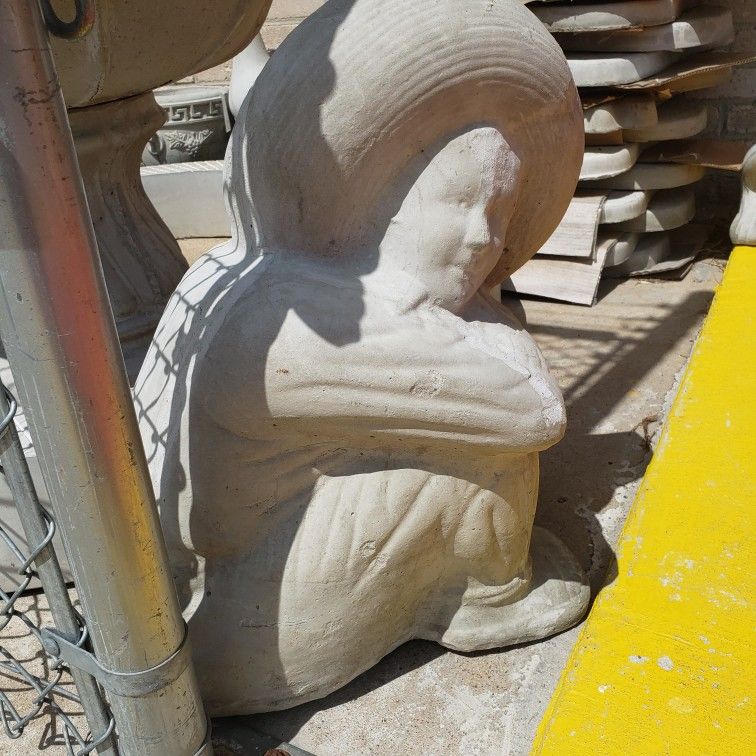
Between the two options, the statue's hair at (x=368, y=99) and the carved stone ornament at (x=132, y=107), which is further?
the carved stone ornament at (x=132, y=107)

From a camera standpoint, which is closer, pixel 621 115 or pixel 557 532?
pixel 557 532

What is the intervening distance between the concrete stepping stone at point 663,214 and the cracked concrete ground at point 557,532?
266 millimetres

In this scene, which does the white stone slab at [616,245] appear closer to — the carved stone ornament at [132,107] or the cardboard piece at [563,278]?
the cardboard piece at [563,278]

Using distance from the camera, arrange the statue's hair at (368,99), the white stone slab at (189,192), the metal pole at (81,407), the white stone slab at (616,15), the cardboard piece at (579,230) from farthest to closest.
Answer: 1. the white stone slab at (189,192)
2. the cardboard piece at (579,230)
3. the white stone slab at (616,15)
4. the statue's hair at (368,99)
5. the metal pole at (81,407)

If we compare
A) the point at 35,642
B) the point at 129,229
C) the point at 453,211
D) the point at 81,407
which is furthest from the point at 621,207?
the point at 81,407

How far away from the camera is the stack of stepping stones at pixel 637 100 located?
3.47m

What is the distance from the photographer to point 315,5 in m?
4.96

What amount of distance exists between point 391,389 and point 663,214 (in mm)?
2746

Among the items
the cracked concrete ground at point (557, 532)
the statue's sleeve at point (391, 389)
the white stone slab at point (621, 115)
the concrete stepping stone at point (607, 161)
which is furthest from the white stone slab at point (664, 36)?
the statue's sleeve at point (391, 389)

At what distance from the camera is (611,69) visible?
11.4 feet

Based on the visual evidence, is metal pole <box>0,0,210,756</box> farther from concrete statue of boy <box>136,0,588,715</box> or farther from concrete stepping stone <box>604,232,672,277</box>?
concrete stepping stone <box>604,232,672,277</box>

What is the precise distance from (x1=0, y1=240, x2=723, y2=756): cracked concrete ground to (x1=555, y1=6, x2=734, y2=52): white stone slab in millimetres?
995

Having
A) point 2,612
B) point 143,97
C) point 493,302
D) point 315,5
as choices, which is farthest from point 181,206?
point 2,612

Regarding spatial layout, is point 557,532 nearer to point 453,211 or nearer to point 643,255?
point 453,211
